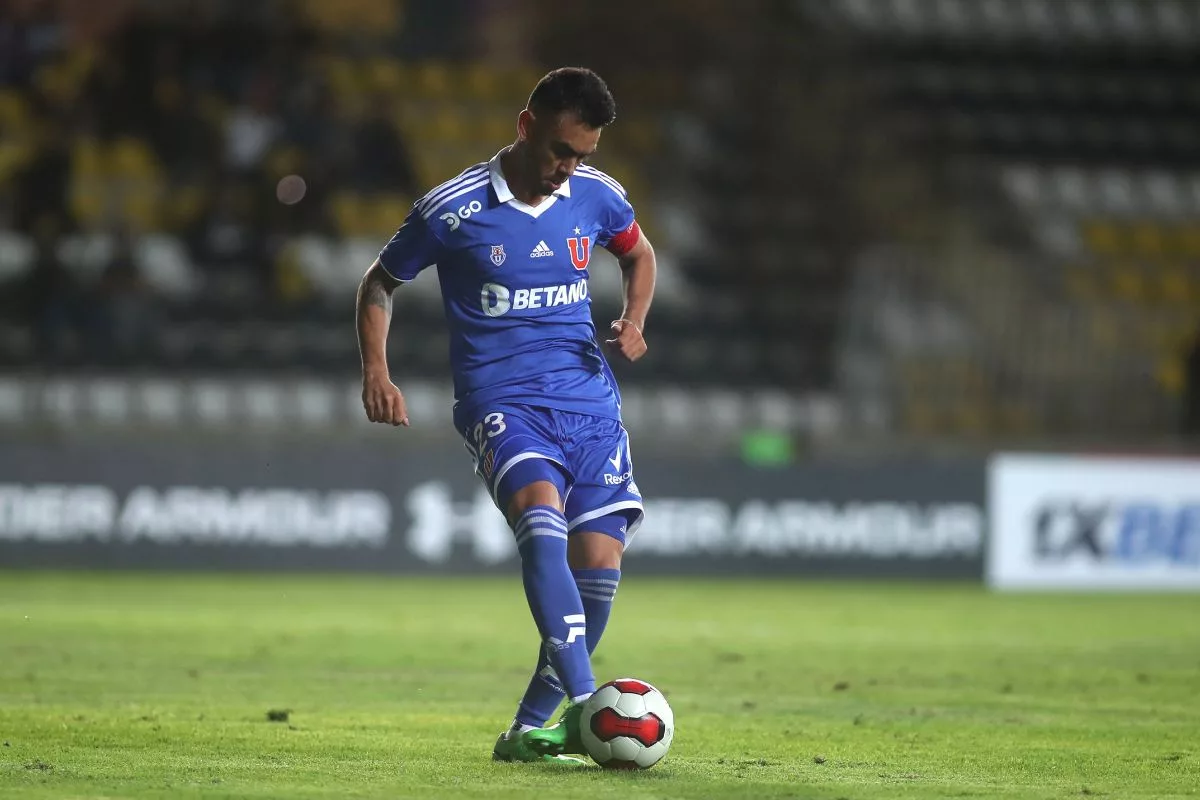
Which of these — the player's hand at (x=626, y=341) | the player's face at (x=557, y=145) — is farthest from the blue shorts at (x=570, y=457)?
the player's face at (x=557, y=145)

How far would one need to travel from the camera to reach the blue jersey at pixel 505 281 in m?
5.82

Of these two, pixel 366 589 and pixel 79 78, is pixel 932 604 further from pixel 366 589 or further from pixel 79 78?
pixel 79 78

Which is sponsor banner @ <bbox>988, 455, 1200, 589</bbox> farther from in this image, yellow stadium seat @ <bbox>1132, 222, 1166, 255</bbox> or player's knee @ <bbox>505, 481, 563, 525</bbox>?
player's knee @ <bbox>505, 481, 563, 525</bbox>

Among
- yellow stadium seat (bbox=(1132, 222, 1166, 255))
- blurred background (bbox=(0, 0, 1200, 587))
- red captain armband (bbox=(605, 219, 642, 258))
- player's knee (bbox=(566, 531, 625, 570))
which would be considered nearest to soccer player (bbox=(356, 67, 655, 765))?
player's knee (bbox=(566, 531, 625, 570))

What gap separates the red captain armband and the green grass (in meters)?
1.63

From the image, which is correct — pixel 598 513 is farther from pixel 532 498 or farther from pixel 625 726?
pixel 625 726

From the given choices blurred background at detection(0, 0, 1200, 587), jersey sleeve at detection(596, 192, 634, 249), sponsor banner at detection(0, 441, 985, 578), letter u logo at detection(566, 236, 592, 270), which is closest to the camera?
letter u logo at detection(566, 236, 592, 270)

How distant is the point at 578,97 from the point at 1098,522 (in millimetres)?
11140

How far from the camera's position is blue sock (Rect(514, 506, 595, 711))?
5.48 m

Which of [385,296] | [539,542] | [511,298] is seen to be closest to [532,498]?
[539,542]

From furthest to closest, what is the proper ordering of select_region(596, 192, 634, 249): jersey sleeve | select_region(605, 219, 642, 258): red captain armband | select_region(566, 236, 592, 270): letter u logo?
select_region(605, 219, 642, 258): red captain armband < select_region(596, 192, 634, 249): jersey sleeve < select_region(566, 236, 592, 270): letter u logo

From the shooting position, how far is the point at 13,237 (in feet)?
52.7

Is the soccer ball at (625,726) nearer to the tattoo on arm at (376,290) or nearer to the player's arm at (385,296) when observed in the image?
the player's arm at (385,296)

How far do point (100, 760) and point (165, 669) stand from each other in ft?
9.90
